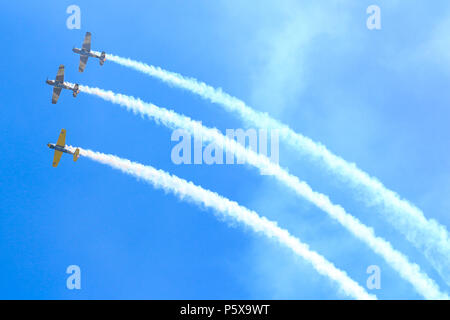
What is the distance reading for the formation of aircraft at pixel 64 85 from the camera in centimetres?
8188

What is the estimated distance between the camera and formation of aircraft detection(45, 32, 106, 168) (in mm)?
81875

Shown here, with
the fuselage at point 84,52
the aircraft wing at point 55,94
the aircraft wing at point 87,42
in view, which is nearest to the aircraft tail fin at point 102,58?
the fuselage at point 84,52

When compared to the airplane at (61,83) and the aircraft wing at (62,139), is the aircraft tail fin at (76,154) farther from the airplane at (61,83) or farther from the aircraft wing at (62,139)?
the airplane at (61,83)

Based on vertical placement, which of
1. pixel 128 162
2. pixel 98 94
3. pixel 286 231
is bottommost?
pixel 286 231

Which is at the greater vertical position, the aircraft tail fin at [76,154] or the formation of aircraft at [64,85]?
the formation of aircraft at [64,85]

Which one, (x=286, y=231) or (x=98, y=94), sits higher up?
(x=98, y=94)

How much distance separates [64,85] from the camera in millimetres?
85438

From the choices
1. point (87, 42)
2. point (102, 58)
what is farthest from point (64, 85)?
point (87, 42)

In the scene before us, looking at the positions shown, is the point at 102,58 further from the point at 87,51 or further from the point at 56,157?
the point at 56,157
